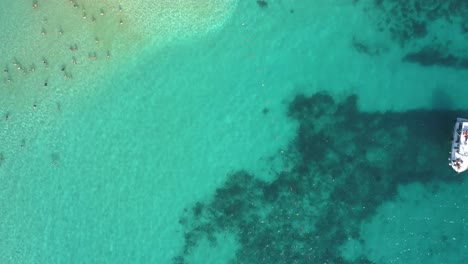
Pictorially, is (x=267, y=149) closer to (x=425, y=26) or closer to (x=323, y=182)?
(x=323, y=182)

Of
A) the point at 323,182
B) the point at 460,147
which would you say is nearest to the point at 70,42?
the point at 323,182

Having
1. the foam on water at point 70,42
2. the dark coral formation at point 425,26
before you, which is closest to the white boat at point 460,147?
the dark coral formation at point 425,26

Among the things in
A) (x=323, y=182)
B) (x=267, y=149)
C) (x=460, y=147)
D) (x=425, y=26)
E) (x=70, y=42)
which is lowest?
(x=460, y=147)

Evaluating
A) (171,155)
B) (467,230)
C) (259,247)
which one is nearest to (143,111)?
(171,155)

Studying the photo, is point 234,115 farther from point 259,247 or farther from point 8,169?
point 8,169

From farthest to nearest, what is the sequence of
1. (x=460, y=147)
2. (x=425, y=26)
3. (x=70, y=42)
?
(x=70, y=42), (x=425, y=26), (x=460, y=147)

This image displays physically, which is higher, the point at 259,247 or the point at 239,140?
the point at 239,140

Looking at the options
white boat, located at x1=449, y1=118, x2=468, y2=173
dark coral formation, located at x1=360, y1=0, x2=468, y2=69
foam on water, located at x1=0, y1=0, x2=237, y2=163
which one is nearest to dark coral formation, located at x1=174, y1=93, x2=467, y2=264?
white boat, located at x1=449, y1=118, x2=468, y2=173
